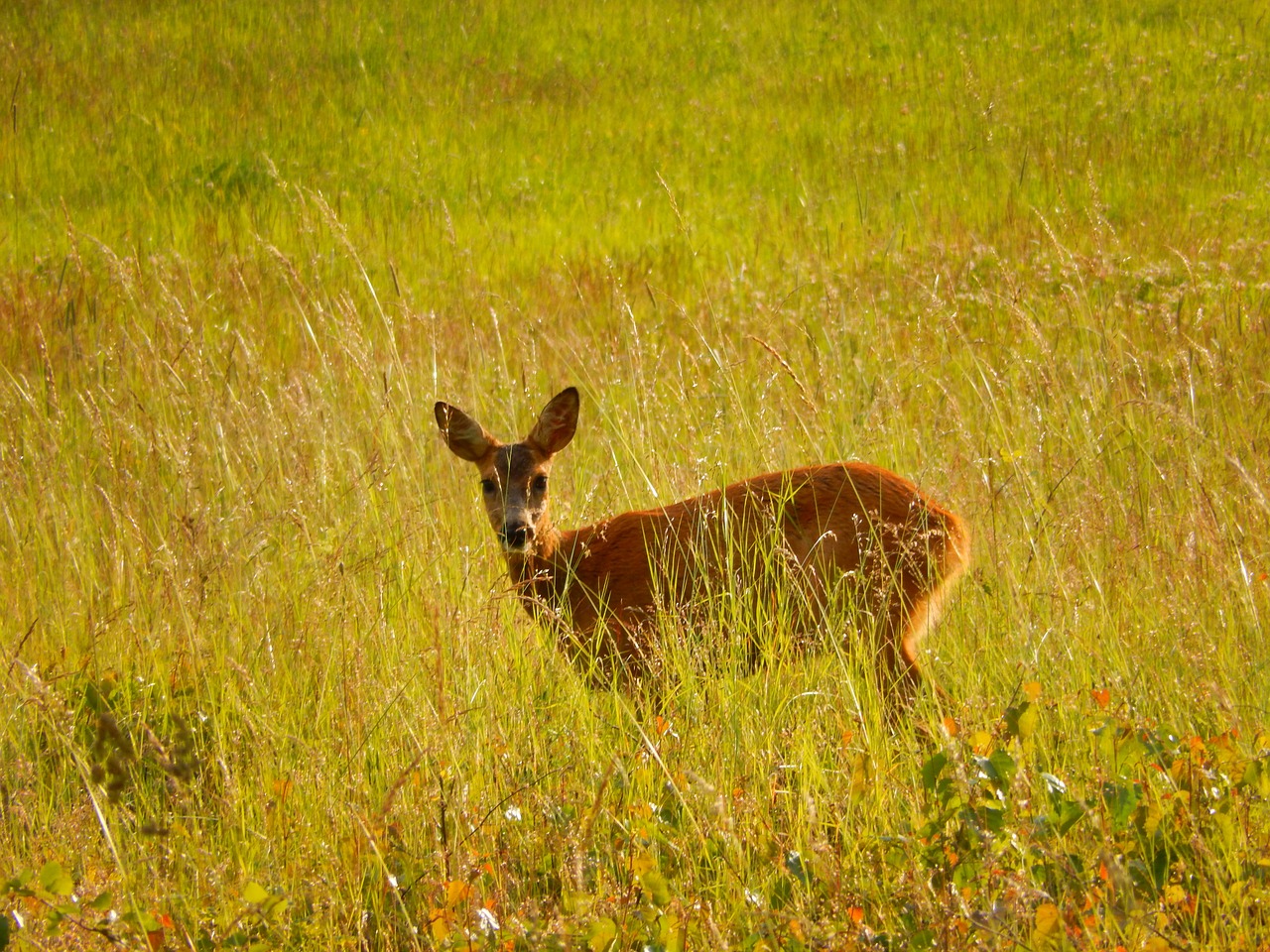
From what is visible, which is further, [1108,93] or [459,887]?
[1108,93]

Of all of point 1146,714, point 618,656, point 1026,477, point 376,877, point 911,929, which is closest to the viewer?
point 911,929

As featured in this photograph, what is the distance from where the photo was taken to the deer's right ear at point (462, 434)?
15.0 feet

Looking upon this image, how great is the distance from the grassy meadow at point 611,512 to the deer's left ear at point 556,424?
0.27 meters

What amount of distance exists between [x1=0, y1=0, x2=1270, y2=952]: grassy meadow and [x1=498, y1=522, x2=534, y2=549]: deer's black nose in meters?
0.22

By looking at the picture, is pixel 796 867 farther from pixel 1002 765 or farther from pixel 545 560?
pixel 545 560

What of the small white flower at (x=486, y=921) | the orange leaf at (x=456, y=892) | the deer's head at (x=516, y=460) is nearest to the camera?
the small white flower at (x=486, y=921)

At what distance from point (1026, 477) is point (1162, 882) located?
1.81 meters

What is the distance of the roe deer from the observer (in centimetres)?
387

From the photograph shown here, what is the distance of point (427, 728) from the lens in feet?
8.90

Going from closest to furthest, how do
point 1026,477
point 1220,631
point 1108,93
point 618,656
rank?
point 1220,631, point 618,656, point 1026,477, point 1108,93

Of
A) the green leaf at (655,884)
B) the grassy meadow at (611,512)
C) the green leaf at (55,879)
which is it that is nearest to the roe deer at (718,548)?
the grassy meadow at (611,512)

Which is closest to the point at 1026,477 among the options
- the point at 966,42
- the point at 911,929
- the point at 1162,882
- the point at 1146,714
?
the point at 1146,714

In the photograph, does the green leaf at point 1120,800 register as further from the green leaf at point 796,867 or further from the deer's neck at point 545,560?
the deer's neck at point 545,560

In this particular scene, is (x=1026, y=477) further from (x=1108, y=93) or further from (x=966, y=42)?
(x=966, y=42)
